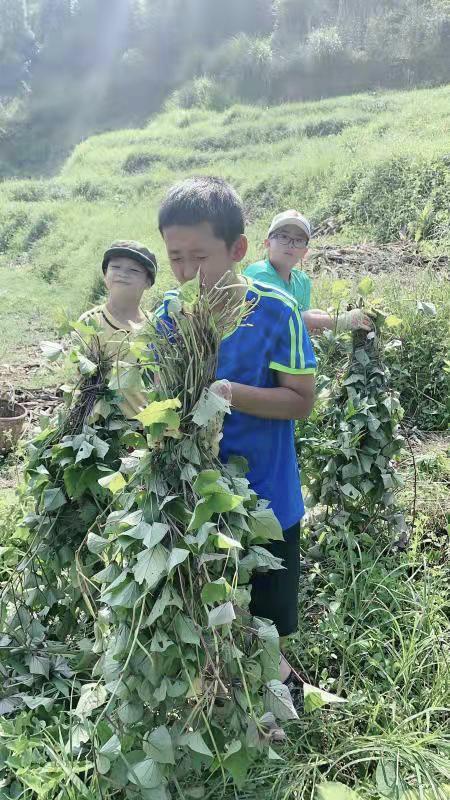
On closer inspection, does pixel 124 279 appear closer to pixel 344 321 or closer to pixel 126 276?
pixel 126 276

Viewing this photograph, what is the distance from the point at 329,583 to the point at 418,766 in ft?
2.55

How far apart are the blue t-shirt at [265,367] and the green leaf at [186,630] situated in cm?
43

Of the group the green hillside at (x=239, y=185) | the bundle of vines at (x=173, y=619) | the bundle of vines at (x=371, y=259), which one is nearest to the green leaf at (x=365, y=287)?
the bundle of vines at (x=173, y=619)

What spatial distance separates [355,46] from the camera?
21.4 meters

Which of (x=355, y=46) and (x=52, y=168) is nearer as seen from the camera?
(x=355, y=46)

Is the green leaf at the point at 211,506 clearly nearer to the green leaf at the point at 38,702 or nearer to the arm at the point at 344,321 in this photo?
the green leaf at the point at 38,702

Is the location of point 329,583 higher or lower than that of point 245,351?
lower

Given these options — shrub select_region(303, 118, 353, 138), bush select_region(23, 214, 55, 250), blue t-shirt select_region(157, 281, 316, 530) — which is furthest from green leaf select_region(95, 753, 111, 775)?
shrub select_region(303, 118, 353, 138)

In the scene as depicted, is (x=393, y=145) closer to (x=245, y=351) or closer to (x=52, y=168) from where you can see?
(x=245, y=351)

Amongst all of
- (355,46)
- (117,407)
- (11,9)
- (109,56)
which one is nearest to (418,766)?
(117,407)

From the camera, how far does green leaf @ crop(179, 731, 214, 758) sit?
1350 millimetres

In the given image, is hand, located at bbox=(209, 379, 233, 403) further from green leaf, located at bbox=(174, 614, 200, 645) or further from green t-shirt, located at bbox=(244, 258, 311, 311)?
green t-shirt, located at bbox=(244, 258, 311, 311)

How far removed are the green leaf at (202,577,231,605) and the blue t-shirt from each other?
1.36 feet

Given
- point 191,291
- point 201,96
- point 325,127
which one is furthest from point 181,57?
point 191,291
